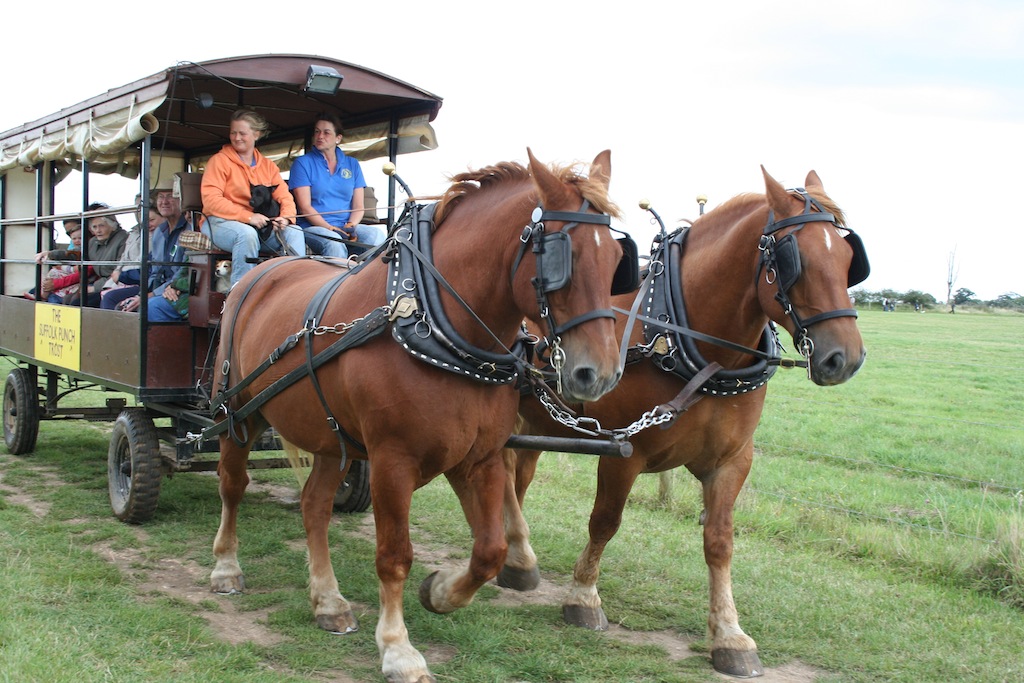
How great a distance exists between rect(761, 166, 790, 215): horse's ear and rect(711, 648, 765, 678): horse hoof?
1.98m

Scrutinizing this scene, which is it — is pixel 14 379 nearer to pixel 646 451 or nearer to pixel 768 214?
pixel 646 451

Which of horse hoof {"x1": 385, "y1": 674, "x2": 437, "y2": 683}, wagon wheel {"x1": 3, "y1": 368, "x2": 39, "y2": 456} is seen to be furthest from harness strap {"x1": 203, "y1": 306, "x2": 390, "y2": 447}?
wagon wheel {"x1": 3, "y1": 368, "x2": 39, "y2": 456}

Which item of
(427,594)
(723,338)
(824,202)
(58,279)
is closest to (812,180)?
(824,202)

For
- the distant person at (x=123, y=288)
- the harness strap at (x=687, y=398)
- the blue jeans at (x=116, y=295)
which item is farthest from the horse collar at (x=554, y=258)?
the blue jeans at (x=116, y=295)

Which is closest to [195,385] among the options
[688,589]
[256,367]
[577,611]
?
[256,367]

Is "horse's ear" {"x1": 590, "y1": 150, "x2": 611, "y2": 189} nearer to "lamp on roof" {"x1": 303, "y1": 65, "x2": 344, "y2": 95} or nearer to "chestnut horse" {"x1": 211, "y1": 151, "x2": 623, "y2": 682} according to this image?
"chestnut horse" {"x1": 211, "y1": 151, "x2": 623, "y2": 682}

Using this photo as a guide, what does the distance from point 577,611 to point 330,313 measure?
198 cm

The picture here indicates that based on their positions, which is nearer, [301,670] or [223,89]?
[301,670]

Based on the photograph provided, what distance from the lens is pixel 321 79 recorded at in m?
5.43

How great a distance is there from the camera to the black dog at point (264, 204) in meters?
5.69

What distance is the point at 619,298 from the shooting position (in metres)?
4.61

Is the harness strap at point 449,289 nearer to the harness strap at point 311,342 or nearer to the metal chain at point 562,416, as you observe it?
the metal chain at point 562,416

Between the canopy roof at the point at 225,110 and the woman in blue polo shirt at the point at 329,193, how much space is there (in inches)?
13.3

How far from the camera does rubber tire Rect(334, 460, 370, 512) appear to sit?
6.59m
